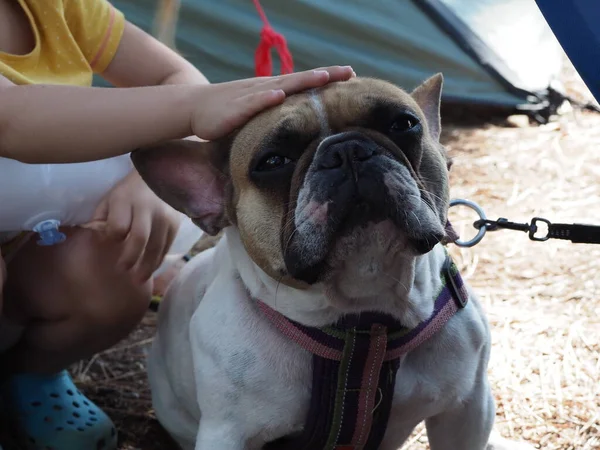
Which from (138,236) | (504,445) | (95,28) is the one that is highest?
(95,28)

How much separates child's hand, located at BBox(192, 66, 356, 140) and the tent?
2102 millimetres

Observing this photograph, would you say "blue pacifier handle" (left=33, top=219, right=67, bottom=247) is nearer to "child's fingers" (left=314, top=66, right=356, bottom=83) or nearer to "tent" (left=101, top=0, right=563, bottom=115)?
"child's fingers" (left=314, top=66, right=356, bottom=83)

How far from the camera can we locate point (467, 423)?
1.54m

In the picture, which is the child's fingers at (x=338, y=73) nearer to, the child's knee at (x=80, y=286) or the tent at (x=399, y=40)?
the child's knee at (x=80, y=286)

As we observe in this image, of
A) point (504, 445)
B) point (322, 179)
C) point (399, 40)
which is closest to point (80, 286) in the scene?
point (322, 179)

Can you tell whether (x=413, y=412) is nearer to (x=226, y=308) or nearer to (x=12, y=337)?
(x=226, y=308)

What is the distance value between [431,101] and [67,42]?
822 millimetres

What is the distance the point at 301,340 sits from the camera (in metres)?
1.42

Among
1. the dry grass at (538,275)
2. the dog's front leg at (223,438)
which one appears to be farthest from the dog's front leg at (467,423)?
the dog's front leg at (223,438)

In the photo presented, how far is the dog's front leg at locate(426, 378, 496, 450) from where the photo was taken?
60.2 inches

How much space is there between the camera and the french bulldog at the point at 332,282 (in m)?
1.27

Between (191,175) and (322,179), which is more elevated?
(322,179)

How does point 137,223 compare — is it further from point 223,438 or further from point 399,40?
point 399,40

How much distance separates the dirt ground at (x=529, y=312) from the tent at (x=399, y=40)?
436mm
